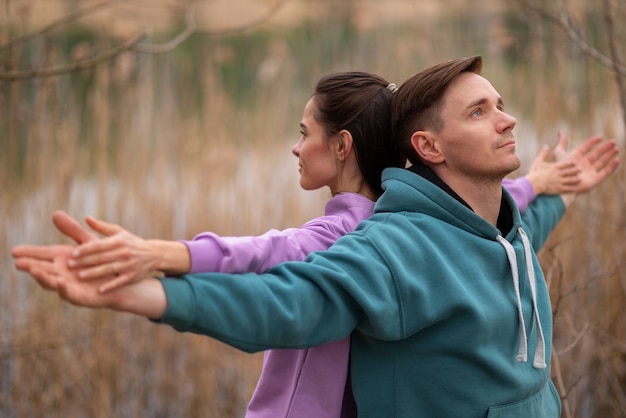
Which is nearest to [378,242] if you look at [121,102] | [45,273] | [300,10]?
[45,273]

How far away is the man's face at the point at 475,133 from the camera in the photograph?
1.51m

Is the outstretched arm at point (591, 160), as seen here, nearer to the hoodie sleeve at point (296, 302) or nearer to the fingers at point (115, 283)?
the hoodie sleeve at point (296, 302)

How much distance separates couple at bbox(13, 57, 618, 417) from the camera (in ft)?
3.85

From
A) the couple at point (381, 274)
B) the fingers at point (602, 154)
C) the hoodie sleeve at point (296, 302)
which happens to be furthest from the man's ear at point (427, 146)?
the fingers at point (602, 154)

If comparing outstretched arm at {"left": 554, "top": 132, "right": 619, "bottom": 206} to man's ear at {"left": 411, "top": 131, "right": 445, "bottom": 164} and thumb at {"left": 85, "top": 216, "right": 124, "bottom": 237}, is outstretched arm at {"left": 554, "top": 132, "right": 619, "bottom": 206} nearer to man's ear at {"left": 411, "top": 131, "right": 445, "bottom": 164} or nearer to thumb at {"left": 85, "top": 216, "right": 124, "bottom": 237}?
man's ear at {"left": 411, "top": 131, "right": 445, "bottom": 164}

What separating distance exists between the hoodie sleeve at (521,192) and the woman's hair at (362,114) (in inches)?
16.9

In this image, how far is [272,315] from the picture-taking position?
1.24m

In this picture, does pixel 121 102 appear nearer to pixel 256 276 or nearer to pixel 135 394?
pixel 135 394

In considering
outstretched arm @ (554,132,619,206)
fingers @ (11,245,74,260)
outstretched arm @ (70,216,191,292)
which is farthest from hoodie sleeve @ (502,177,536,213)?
fingers @ (11,245,74,260)

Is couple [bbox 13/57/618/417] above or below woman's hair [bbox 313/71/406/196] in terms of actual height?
below

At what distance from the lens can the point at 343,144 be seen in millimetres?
1573

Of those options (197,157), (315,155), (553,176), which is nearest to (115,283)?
(315,155)

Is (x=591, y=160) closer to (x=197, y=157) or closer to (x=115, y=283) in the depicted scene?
(x=115, y=283)

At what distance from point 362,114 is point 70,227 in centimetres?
64
